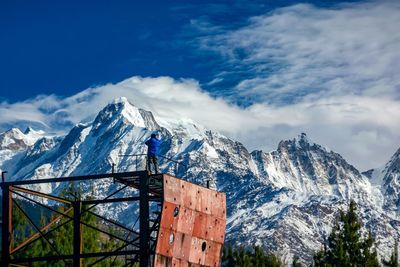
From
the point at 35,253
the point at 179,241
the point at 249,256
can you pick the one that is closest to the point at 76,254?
the point at 179,241

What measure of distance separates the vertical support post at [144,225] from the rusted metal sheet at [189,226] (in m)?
0.53

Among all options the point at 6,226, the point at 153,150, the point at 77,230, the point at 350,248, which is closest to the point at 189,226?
the point at 153,150

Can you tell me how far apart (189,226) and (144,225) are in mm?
3007

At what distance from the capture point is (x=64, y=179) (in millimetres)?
43750

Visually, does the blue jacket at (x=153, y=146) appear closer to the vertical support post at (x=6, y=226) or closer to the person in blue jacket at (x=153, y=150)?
the person in blue jacket at (x=153, y=150)

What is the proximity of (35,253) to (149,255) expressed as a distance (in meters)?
31.3

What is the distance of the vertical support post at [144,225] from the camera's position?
4222 centimetres

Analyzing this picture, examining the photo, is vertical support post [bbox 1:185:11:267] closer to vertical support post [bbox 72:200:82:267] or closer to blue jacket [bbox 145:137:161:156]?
vertical support post [bbox 72:200:82:267]

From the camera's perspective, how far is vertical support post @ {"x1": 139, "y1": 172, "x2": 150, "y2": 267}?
42219 mm

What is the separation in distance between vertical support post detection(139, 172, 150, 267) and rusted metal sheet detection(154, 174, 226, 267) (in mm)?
533

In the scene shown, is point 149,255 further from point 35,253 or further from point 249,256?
point 249,256

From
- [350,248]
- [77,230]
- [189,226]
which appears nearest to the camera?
[189,226]

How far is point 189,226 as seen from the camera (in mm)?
44688

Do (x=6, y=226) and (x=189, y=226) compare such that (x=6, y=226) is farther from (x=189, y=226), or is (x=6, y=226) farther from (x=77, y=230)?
(x=189, y=226)
